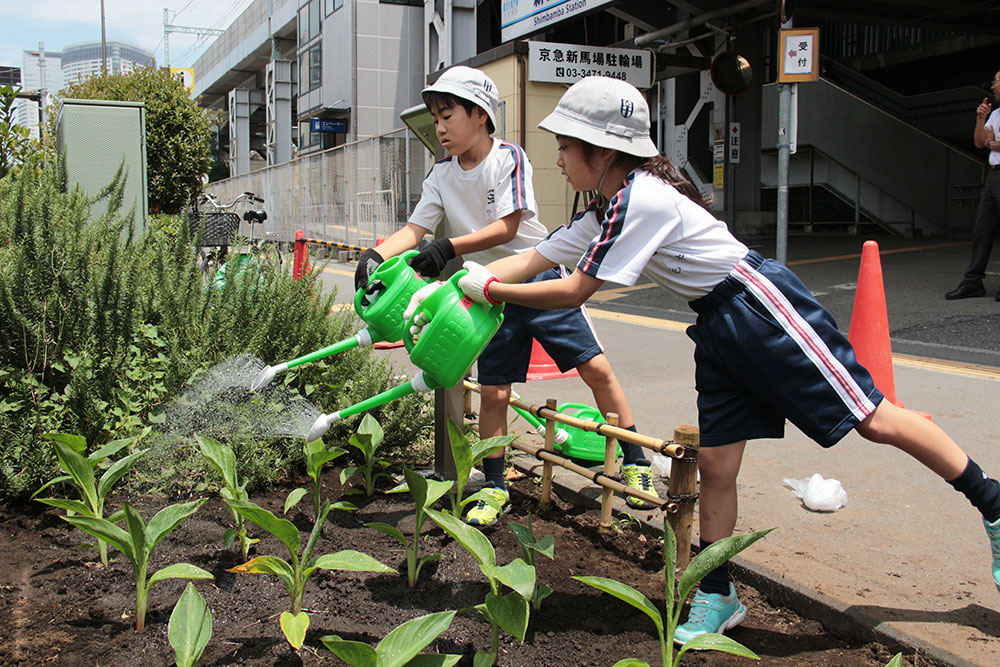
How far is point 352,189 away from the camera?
2053 cm

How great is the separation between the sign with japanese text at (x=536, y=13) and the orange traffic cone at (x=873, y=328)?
10.3m

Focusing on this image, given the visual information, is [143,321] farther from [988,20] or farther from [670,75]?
[988,20]

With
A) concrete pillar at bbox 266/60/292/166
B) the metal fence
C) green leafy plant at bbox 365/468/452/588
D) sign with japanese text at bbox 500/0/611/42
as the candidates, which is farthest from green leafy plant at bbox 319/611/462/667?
concrete pillar at bbox 266/60/292/166

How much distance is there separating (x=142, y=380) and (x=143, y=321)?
14.8 inches

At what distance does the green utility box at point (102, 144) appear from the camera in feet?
18.5

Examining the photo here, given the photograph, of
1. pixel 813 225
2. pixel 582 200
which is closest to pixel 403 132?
pixel 582 200

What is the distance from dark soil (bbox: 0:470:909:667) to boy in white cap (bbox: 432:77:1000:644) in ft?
0.70

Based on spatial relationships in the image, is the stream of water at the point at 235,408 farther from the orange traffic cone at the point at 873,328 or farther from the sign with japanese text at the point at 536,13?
the sign with japanese text at the point at 536,13

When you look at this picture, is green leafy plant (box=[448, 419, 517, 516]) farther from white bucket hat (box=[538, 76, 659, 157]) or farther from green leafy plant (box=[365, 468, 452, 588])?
white bucket hat (box=[538, 76, 659, 157])

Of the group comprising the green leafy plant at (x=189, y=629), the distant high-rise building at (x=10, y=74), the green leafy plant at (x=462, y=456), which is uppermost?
the distant high-rise building at (x=10, y=74)

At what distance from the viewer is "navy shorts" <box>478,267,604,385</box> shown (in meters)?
3.45

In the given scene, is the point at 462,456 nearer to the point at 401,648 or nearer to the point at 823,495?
the point at 401,648

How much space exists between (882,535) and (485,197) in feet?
6.39

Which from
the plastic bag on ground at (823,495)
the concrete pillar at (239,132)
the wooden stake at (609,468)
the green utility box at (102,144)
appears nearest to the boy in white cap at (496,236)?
the wooden stake at (609,468)
